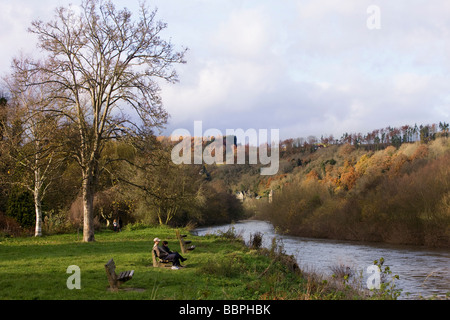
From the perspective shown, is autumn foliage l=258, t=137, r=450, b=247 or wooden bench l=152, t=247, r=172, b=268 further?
autumn foliage l=258, t=137, r=450, b=247

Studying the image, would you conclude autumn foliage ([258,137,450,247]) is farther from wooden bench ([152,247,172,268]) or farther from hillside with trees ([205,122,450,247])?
wooden bench ([152,247,172,268])

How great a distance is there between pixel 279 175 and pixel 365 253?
8835 centimetres

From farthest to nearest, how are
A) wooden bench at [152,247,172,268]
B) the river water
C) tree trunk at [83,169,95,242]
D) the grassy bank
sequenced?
tree trunk at [83,169,95,242] → the river water → wooden bench at [152,247,172,268] → the grassy bank

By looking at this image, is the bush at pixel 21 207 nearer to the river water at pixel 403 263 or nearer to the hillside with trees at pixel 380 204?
the river water at pixel 403 263

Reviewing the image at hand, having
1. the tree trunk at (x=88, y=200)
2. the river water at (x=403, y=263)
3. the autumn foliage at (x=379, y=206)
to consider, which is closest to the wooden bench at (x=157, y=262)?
the river water at (x=403, y=263)

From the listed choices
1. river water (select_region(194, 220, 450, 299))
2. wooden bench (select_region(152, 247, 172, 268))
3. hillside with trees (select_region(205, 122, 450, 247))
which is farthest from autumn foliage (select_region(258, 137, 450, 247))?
wooden bench (select_region(152, 247, 172, 268))

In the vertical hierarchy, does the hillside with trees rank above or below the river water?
above

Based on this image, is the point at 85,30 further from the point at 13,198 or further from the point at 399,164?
the point at 399,164

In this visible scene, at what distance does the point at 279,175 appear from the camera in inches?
4749

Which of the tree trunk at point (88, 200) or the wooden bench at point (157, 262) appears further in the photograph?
the tree trunk at point (88, 200)

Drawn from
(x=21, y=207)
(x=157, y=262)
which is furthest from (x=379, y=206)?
(x=157, y=262)

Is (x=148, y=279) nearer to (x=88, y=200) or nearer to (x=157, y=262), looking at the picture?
(x=157, y=262)

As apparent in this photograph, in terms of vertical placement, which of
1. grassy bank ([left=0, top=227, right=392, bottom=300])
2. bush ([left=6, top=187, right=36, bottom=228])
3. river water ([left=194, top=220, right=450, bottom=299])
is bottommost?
river water ([left=194, top=220, right=450, bottom=299])
